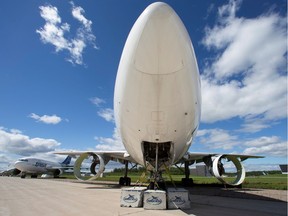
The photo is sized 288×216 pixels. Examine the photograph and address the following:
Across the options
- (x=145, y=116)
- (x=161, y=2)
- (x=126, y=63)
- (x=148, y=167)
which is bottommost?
(x=148, y=167)

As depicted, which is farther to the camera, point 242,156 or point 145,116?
point 242,156

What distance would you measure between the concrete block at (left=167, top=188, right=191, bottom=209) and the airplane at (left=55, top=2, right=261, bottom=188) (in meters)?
0.70

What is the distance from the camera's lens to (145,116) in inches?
239

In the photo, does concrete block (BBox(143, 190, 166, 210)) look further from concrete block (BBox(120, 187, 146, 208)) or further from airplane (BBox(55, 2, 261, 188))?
airplane (BBox(55, 2, 261, 188))

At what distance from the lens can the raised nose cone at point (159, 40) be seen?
479 centimetres

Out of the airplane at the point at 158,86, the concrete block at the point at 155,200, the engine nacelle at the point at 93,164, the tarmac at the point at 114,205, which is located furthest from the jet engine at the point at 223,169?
the engine nacelle at the point at 93,164

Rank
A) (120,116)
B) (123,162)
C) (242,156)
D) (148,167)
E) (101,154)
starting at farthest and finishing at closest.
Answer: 1. (123,162)
2. (242,156)
3. (101,154)
4. (148,167)
5. (120,116)

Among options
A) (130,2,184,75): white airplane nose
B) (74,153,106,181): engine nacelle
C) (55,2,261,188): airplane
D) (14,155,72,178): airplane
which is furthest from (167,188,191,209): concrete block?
(14,155,72,178): airplane

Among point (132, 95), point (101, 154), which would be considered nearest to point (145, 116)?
point (132, 95)

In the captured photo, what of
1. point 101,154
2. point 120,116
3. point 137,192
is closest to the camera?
point 120,116

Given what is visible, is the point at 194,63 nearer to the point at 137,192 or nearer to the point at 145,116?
A: the point at 145,116

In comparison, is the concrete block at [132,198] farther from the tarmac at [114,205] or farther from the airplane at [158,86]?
the airplane at [158,86]

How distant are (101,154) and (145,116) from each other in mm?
10250

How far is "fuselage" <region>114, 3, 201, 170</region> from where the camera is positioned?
192 inches
